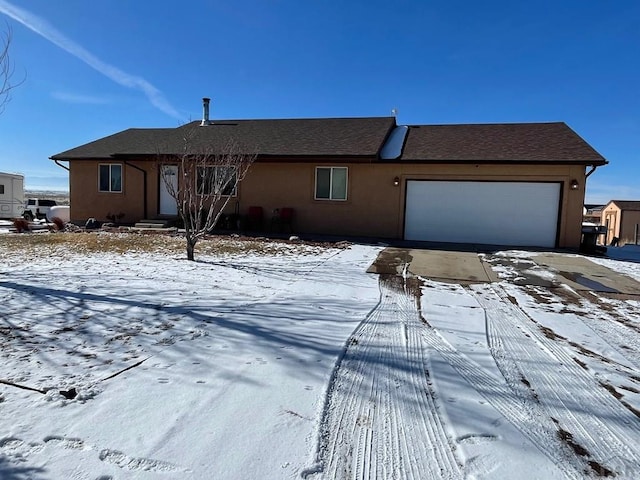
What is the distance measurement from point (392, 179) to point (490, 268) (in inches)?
218

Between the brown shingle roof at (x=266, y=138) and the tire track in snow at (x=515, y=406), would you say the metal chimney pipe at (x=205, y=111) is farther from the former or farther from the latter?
the tire track in snow at (x=515, y=406)

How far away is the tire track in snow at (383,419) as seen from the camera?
1.89m

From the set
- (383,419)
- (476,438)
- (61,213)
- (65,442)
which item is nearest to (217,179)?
(65,442)

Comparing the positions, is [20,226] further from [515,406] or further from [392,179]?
[515,406]

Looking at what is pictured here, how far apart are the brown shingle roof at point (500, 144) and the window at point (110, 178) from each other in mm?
10561

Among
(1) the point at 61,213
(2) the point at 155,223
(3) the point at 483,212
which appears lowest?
(2) the point at 155,223

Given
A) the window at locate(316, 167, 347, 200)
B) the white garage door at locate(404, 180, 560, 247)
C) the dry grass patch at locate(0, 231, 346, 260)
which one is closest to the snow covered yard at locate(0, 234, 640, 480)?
the dry grass patch at locate(0, 231, 346, 260)

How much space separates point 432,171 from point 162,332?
1035 cm

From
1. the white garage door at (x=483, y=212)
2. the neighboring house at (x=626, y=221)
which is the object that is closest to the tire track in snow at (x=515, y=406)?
the white garage door at (x=483, y=212)

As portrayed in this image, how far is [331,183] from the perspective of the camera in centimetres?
1314

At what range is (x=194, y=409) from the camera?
2.32 m

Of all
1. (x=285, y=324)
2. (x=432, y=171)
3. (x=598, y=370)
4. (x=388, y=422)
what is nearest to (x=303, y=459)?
(x=388, y=422)

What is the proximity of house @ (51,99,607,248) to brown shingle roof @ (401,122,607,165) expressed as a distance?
32 millimetres

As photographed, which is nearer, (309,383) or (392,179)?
(309,383)
